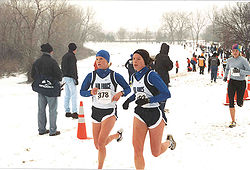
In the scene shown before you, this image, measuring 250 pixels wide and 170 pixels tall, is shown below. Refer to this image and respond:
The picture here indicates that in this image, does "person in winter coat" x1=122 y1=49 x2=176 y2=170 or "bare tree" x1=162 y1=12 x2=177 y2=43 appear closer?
"person in winter coat" x1=122 y1=49 x2=176 y2=170

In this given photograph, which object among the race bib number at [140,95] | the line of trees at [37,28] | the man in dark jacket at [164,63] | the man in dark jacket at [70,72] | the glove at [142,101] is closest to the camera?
the glove at [142,101]

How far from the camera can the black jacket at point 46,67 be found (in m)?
5.77

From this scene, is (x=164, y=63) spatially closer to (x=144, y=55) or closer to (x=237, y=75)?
(x=237, y=75)

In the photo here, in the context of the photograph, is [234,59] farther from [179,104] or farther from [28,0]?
[28,0]

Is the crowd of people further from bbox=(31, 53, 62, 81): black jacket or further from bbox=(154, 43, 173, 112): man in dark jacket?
bbox=(154, 43, 173, 112): man in dark jacket

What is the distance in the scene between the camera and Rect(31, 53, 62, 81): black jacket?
18.9ft

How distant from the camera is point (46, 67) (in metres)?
5.77

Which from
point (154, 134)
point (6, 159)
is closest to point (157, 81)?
point (154, 134)

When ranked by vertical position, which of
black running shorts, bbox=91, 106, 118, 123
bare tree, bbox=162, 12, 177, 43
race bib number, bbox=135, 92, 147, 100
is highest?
bare tree, bbox=162, 12, 177, 43

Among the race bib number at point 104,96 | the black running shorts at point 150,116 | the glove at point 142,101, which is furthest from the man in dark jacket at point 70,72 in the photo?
the glove at point 142,101

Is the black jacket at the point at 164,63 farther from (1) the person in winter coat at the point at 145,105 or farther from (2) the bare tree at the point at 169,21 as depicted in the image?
(2) the bare tree at the point at 169,21

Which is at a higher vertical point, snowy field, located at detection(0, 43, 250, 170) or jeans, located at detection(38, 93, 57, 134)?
jeans, located at detection(38, 93, 57, 134)

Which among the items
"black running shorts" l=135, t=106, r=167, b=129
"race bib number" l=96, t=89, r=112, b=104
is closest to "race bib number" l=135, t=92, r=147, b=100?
"black running shorts" l=135, t=106, r=167, b=129

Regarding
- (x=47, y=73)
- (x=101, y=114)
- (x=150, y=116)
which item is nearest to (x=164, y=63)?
(x=47, y=73)
